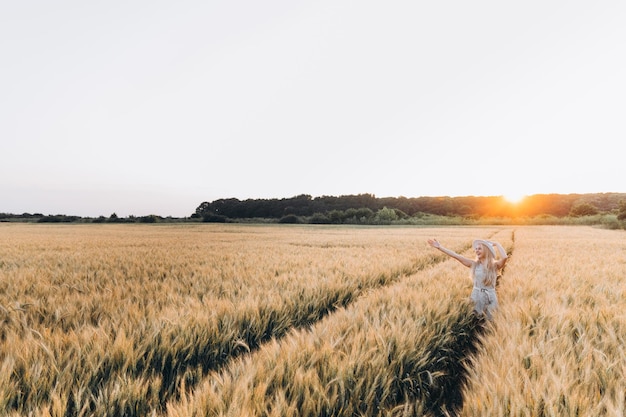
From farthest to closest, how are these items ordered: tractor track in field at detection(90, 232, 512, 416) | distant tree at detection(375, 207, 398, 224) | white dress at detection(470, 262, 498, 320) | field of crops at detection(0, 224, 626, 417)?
distant tree at detection(375, 207, 398, 224) → white dress at detection(470, 262, 498, 320) → tractor track in field at detection(90, 232, 512, 416) → field of crops at detection(0, 224, 626, 417)

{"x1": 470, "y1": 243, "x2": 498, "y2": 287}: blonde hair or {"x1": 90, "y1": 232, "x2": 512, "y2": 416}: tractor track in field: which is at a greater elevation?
{"x1": 470, "y1": 243, "x2": 498, "y2": 287}: blonde hair

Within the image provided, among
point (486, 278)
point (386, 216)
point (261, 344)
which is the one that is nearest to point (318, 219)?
point (386, 216)

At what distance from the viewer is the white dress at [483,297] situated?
4.27m

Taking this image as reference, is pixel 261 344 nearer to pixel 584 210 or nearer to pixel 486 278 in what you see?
pixel 486 278

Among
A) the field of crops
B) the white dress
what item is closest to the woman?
the white dress

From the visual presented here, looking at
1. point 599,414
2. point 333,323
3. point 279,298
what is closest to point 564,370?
point 599,414

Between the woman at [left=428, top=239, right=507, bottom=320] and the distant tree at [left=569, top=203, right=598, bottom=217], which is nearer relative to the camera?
the woman at [left=428, top=239, right=507, bottom=320]

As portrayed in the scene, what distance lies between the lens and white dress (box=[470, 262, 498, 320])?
14.0 ft

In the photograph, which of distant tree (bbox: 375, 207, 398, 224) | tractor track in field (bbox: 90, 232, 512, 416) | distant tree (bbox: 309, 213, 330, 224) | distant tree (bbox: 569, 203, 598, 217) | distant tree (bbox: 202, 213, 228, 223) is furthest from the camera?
distant tree (bbox: 569, 203, 598, 217)

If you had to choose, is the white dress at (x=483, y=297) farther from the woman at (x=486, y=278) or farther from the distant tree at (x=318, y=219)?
the distant tree at (x=318, y=219)

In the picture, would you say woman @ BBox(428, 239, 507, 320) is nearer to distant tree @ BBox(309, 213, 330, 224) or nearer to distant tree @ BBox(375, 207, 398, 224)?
distant tree @ BBox(375, 207, 398, 224)

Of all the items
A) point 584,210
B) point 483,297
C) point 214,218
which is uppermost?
point 214,218

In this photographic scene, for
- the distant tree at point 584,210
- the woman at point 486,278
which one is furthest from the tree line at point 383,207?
the woman at point 486,278

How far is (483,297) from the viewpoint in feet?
14.2
